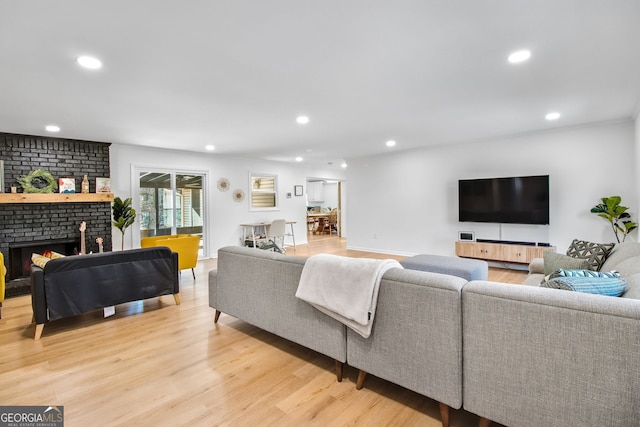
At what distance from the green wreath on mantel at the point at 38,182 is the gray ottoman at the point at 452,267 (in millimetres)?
5349

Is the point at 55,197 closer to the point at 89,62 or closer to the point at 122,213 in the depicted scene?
the point at 122,213

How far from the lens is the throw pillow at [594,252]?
275 centimetres

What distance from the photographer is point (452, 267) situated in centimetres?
348

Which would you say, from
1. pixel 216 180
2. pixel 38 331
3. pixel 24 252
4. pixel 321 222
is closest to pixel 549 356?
pixel 38 331

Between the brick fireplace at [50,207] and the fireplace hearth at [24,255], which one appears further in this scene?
the brick fireplace at [50,207]

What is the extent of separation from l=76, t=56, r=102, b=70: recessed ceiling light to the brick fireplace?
11.2 ft

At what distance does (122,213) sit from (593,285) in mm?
6079

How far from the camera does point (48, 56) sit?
92.0 inches

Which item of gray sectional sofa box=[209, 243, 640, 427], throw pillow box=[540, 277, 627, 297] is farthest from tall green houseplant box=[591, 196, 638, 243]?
throw pillow box=[540, 277, 627, 297]

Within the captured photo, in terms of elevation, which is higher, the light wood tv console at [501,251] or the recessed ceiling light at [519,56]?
the recessed ceiling light at [519,56]

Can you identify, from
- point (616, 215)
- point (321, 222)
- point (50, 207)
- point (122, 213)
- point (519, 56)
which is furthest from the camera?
point (321, 222)

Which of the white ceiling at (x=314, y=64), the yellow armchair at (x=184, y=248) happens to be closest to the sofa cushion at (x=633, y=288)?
the white ceiling at (x=314, y=64)

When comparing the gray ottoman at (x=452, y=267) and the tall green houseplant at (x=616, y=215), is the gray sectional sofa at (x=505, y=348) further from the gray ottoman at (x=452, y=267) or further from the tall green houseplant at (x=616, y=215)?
the tall green houseplant at (x=616, y=215)

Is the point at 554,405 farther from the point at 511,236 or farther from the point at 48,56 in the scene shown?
the point at 511,236
